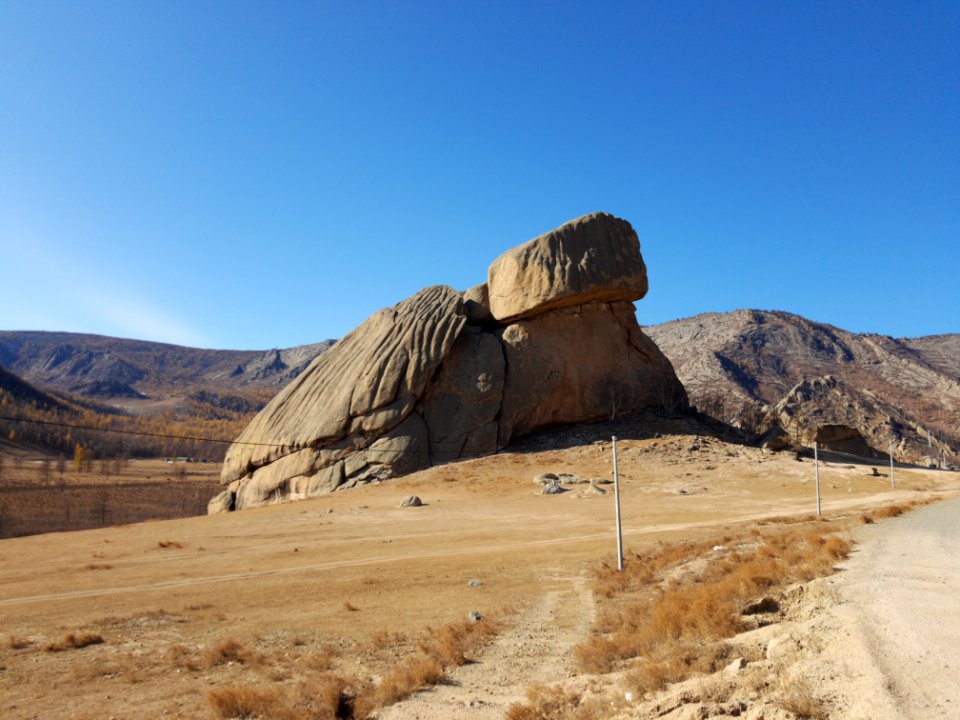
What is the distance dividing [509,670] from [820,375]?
14317 centimetres

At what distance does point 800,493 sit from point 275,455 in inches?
1068

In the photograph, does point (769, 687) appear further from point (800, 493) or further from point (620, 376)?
point (620, 376)

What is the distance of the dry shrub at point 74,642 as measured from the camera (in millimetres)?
8992

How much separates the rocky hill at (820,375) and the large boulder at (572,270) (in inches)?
970

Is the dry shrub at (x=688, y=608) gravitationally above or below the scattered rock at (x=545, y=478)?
above

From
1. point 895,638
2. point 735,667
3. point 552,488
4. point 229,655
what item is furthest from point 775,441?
point 229,655

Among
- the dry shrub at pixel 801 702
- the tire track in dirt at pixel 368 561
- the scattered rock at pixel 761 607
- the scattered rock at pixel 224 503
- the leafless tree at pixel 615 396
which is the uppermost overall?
the leafless tree at pixel 615 396

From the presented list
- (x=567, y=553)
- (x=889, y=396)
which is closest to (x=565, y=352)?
(x=567, y=553)

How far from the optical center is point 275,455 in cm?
3438

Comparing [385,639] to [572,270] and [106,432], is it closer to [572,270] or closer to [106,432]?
[572,270]

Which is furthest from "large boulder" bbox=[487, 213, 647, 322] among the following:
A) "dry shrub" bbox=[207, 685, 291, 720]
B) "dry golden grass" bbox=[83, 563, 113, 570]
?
"dry shrub" bbox=[207, 685, 291, 720]

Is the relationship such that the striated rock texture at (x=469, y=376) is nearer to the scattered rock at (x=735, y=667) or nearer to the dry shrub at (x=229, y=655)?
the dry shrub at (x=229, y=655)

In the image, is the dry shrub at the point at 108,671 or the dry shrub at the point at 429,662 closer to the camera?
the dry shrub at the point at 429,662

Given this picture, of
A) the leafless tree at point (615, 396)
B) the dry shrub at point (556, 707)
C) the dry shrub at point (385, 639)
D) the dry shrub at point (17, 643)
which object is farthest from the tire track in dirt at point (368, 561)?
the leafless tree at point (615, 396)
